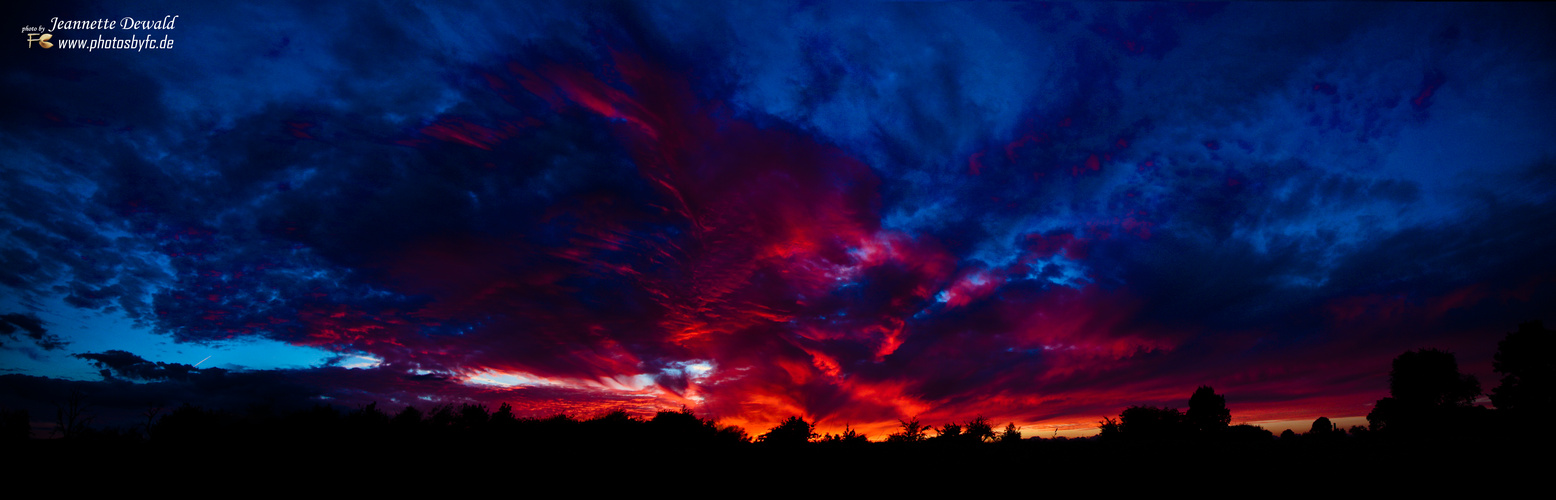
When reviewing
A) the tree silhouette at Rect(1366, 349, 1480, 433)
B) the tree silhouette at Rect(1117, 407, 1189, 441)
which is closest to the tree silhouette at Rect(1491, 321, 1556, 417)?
the tree silhouette at Rect(1366, 349, 1480, 433)

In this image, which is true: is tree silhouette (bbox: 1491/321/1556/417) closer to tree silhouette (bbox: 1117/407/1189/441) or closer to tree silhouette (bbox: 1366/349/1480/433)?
tree silhouette (bbox: 1366/349/1480/433)

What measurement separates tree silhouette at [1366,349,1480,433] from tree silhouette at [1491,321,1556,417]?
179 centimetres

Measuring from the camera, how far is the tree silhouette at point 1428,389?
139 ft

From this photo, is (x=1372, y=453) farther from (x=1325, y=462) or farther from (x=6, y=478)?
(x=6, y=478)

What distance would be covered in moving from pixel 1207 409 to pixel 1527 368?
29336mm

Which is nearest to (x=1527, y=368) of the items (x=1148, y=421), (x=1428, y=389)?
(x=1428, y=389)

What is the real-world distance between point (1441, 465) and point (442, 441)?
2421cm

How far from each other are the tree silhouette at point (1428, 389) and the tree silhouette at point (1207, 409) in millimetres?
18696

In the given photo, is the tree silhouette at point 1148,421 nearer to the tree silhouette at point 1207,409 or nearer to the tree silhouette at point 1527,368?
the tree silhouette at point 1207,409

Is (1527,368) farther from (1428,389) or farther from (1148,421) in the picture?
(1148,421)

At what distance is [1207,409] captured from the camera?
216 feet

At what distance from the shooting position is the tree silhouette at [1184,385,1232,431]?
64.5 m

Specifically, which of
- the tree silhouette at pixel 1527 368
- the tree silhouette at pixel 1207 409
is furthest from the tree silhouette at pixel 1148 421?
the tree silhouette at pixel 1527 368

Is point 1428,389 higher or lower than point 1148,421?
higher
